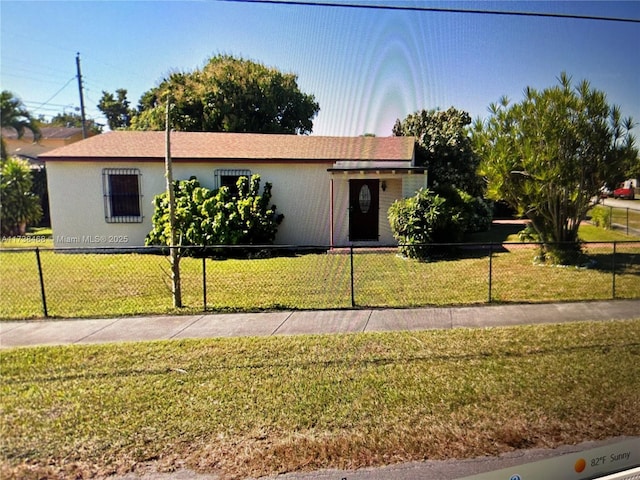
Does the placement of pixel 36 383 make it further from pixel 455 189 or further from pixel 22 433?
pixel 455 189

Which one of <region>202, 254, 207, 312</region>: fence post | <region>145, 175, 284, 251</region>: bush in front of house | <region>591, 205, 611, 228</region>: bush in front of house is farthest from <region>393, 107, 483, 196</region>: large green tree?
<region>202, 254, 207, 312</region>: fence post

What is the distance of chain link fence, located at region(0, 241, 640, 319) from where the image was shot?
121 inches

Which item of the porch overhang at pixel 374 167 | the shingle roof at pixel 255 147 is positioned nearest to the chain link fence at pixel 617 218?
Answer: the porch overhang at pixel 374 167

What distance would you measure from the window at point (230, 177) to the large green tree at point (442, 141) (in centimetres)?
114

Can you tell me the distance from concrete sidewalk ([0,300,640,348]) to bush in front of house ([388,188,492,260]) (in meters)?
0.82

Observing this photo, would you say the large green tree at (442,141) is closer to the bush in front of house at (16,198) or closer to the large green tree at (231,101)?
the large green tree at (231,101)

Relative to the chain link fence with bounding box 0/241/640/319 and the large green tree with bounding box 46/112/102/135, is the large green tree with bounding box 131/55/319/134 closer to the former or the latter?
the large green tree with bounding box 46/112/102/135

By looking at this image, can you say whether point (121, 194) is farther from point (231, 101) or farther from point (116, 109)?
point (231, 101)

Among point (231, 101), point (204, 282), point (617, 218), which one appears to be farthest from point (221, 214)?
point (617, 218)

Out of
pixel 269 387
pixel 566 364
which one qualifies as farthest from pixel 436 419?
pixel 566 364

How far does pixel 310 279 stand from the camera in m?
5.36

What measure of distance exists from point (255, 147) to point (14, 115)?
1306 mm

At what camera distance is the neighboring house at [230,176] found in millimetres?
2061

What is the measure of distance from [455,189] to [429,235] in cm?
347
